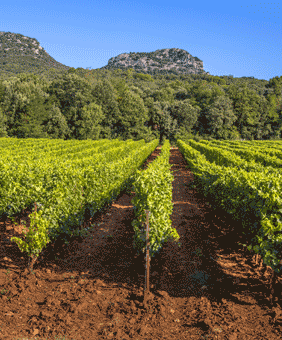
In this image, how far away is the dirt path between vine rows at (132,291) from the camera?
421 cm

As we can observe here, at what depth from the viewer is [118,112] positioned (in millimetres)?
54875

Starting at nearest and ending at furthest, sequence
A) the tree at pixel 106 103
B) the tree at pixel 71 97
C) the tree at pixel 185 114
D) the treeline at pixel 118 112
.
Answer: the treeline at pixel 118 112 < the tree at pixel 71 97 < the tree at pixel 106 103 < the tree at pixel 185 114

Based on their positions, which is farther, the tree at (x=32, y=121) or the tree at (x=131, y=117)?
the tree at (x=131, y=117)

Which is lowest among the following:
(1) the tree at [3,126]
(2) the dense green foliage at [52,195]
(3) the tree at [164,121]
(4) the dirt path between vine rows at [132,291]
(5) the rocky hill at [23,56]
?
(4) the dirt path between vine rows at [132,291]

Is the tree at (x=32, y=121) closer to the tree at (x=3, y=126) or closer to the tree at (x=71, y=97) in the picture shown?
the tree at (x=3, y=126)

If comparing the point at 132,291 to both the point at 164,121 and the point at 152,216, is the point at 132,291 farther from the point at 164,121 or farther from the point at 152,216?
the point at 164,121

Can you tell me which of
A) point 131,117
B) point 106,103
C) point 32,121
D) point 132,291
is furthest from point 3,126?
point 132,291

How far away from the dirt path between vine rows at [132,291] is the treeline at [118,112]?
134ft

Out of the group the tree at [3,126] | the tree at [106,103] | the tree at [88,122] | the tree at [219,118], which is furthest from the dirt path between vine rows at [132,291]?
the tree at [219,118]

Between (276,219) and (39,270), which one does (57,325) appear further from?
(276,219)

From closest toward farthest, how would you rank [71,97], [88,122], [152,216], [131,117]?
[152,216] < [88,122] < [71,97] < [131,117]

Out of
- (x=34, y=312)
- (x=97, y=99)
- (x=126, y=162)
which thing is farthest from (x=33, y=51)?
(x=34, y=312)

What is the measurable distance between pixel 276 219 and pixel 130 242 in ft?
14.2

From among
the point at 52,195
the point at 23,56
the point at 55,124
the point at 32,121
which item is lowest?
the point at 52,195
